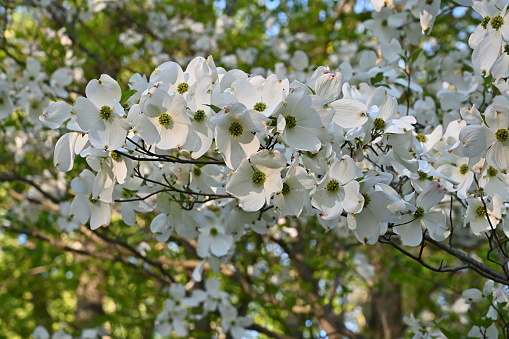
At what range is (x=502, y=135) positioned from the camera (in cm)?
128

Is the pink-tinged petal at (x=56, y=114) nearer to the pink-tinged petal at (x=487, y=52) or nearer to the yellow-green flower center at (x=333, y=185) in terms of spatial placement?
the yellow-green flower center at (x=333, y=185)

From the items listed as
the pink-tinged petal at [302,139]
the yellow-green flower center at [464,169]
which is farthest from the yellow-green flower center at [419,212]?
the pink-tinged petal at [302,139]

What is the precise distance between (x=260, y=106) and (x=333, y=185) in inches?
10.7

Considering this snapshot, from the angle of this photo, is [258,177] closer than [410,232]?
Yes

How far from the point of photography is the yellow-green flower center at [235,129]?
120 centimetres

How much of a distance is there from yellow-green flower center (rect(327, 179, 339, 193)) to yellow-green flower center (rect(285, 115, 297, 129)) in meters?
0.17

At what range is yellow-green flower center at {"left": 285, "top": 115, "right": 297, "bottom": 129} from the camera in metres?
1.23

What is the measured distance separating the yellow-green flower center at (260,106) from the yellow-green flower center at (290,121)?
6 centimetres

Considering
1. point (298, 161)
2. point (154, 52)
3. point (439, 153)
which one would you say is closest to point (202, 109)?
point (298, 161)

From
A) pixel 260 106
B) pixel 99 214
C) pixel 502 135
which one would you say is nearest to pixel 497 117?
pixel 502 135

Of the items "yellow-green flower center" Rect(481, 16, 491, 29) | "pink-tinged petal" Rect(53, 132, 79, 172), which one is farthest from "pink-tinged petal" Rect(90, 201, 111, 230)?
"yellow-green flower center" Rect(481, 16, 491, 29)

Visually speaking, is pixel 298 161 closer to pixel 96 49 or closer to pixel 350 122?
pixel 350 122

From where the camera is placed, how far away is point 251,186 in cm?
127

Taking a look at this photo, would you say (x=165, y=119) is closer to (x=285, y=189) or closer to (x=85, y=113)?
(x=85, y=113)
